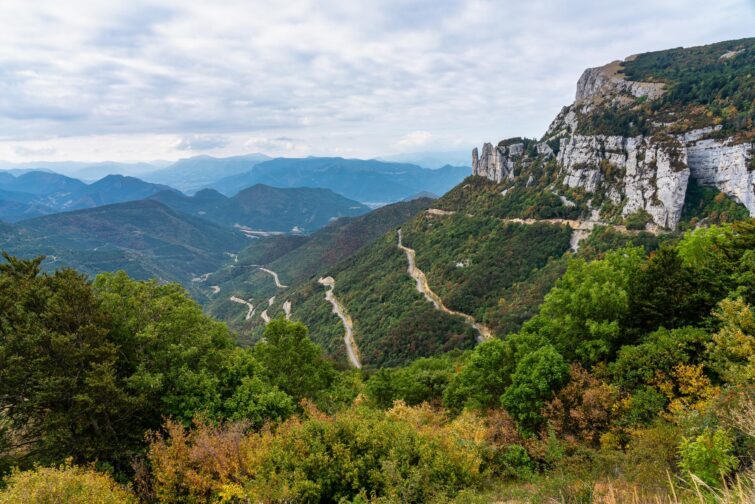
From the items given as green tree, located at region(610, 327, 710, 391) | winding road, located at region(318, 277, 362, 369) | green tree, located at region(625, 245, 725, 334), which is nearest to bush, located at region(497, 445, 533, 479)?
green tree, located at region(610, 327, 710, 391)

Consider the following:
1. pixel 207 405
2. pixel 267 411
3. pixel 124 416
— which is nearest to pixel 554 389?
pixel 267 411

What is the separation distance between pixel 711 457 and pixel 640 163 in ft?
239

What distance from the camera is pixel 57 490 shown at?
39.7 feet

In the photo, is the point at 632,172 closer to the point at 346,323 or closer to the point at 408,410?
the point at 346,323

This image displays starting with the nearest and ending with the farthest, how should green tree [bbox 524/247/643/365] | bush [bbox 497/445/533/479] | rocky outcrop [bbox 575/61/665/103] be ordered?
1. bush [bbox 497/445/533/479]
2. green tree [bbox 524/247/643/365]
3. rocky outcrop [bbox 575/61/665/103]

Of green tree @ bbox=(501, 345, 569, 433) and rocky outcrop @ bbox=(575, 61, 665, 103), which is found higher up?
rocky outcrop @ bbox=(575, 61, 665, 103)

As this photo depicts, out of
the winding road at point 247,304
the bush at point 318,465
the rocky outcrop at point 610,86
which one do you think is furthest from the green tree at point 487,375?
the winding road at point 247,304

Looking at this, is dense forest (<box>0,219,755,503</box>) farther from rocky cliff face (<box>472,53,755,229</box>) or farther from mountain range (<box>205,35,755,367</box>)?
rocky cliff face (<box>472,53,755,229</box>)

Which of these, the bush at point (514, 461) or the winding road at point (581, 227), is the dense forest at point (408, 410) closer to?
the bush at point (514, 461)

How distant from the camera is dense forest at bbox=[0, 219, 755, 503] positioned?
13.1m

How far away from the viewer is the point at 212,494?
47.4ft

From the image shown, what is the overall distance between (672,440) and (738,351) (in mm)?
5003

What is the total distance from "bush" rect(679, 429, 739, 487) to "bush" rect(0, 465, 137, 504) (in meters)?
18.3

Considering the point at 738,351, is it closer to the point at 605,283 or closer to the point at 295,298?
the point at 605,283
